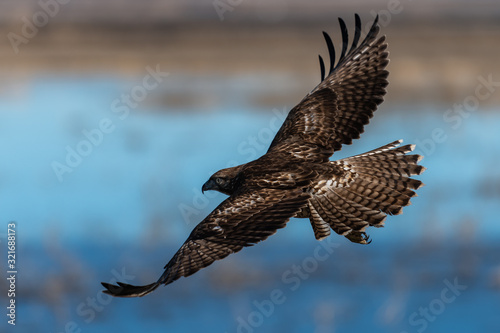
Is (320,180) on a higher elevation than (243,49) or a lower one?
lower

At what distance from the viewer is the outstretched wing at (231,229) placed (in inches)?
278

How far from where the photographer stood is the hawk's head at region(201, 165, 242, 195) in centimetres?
804

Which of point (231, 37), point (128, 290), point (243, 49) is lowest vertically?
point (128, 290)

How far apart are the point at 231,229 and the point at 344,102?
1443mm

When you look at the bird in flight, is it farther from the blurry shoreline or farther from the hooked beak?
the blurry shoreline

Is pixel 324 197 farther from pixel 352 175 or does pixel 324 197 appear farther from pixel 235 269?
pixel 235 269

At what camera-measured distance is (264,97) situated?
57.8 ft

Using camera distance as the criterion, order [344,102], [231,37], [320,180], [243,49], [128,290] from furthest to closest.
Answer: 1. [231,37]
2. [243,49]
3. [344,102]
4. [320,180]
5. [128,290]

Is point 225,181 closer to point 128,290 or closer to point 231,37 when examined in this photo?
A: point 128,290

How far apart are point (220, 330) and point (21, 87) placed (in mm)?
6889

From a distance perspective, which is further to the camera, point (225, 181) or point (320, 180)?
point (225, 181)

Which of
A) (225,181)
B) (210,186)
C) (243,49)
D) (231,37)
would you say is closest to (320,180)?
(225,181)

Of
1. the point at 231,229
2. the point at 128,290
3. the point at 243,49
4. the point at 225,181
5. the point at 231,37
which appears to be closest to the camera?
the point at 128,290

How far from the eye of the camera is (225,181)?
8.09 meters
